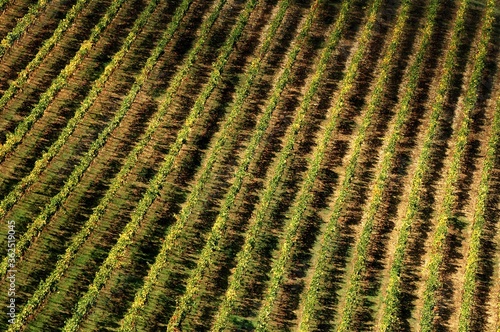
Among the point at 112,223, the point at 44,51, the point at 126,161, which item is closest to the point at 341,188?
the point at 126,161

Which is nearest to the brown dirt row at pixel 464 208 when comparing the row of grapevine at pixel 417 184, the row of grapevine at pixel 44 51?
the row of grapevine at pixel 417 184

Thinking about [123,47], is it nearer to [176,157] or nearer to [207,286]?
[176,157]

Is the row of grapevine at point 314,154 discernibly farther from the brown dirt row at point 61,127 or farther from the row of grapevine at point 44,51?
the row of grapevine at point 44,51

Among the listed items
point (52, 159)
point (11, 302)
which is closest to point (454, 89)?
point (52, 159)

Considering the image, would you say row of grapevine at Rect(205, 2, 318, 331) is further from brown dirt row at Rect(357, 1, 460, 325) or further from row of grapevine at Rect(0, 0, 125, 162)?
row of grapevine at Rect(0, 0, 125, 162)

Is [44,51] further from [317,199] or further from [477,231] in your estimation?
[477,231]

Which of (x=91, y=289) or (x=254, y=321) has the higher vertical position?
(x=254, y=321)
